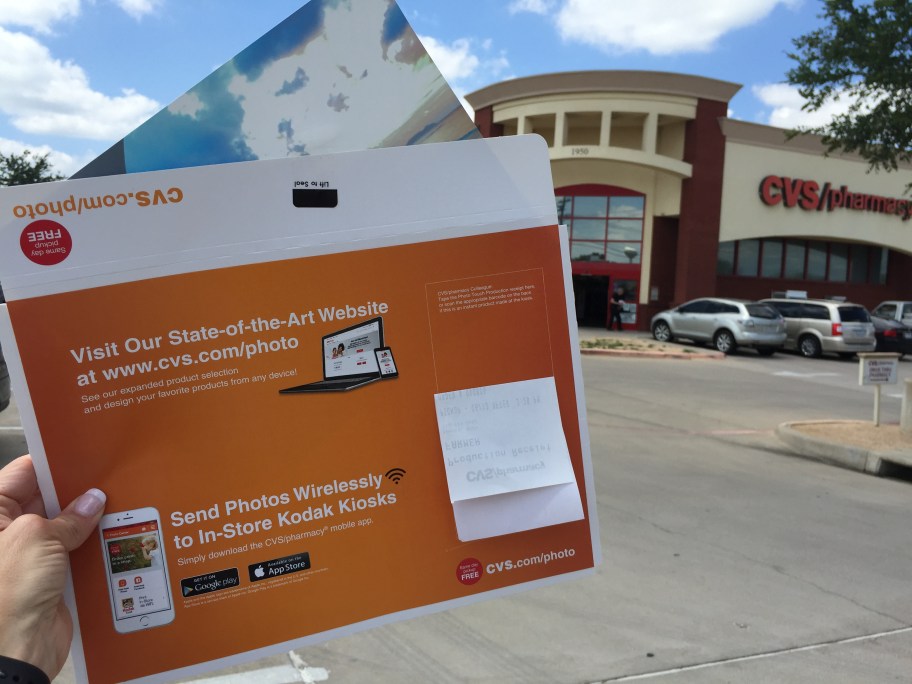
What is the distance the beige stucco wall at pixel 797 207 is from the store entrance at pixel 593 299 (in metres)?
4.99

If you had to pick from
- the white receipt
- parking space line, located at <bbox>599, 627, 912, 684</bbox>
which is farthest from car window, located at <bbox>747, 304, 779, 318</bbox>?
the white receipt

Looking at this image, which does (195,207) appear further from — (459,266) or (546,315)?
(546,315)

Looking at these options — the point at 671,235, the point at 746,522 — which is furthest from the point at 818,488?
the point at 671,235

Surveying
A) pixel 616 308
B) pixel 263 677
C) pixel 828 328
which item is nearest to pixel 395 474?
pixel 263 677

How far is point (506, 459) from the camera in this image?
52.2 inches

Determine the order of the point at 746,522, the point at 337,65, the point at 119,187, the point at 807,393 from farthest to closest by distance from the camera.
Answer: the point at 807,393
the point at 746,522
the point at 337,65
the point at 119,187

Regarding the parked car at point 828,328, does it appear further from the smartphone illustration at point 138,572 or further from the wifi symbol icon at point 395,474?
the smartphone illustration at point 138,572

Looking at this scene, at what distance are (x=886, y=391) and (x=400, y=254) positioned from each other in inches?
632

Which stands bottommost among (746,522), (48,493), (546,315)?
(746,522)

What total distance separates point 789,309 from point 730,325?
264 cm

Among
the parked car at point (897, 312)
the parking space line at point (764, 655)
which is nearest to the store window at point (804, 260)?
the parked car at point (897, 312)

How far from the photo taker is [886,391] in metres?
14.6

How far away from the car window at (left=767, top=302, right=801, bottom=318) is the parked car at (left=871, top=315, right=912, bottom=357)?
6.92 feet

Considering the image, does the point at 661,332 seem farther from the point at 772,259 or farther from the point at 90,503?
the point at 90,503
